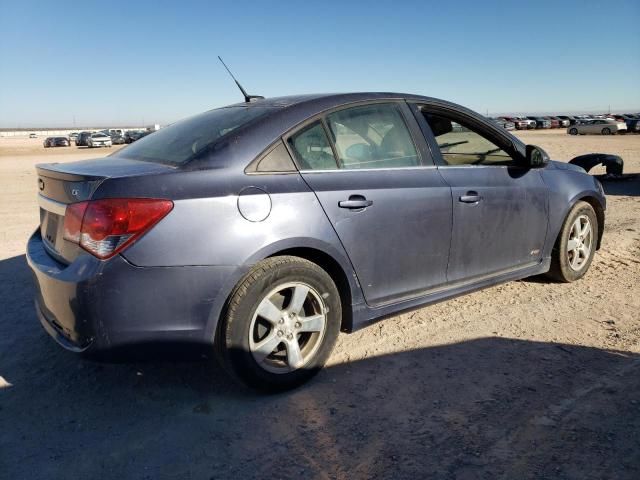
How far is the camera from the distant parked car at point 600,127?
40.6 meters

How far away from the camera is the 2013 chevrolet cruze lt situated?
2.42 meters

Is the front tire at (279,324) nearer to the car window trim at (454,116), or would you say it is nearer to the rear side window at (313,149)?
the rear side window at (313,149)

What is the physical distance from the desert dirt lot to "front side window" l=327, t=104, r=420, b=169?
1222 mm

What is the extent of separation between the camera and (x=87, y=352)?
246 centimetres

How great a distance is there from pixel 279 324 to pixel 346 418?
0.60 meters

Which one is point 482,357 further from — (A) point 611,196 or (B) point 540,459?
(A) point 611,196

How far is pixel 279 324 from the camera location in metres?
2.79

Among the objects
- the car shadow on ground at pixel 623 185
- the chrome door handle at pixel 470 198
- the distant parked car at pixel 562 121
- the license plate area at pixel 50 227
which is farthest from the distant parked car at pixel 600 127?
the license plate area at pixel 50 227

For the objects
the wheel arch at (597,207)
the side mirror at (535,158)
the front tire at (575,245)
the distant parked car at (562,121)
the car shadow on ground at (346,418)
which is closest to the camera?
the car shadow on ground at (346,418)

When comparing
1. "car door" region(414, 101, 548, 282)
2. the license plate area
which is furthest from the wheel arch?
the license plate area

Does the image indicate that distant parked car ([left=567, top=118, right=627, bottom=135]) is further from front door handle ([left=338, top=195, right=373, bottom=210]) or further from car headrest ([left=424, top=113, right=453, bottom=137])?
front door handle ([left=338, top=195, right=373, bottom=210])

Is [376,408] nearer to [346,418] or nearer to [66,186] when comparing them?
[346,418]

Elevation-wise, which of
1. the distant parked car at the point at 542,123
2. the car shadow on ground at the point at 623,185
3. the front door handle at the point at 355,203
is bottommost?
the car shadow on ground at the point at 623,185

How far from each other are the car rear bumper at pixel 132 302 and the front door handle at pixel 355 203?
0.75 metres
